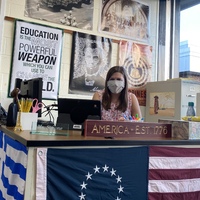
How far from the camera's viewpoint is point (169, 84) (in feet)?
10.2

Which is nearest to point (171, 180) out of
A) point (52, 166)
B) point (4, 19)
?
point (52, 166)

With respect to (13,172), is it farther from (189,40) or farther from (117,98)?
(189,40)

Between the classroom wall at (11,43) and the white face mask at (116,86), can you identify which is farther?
the classroom wall at (11,43)

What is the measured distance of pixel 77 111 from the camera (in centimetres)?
163

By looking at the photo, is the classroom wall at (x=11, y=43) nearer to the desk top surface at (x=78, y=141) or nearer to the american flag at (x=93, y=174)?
the desk top surface at (x=78, y=141)

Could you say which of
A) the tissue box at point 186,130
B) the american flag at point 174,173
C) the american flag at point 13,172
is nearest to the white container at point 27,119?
the american flag at point 13,172

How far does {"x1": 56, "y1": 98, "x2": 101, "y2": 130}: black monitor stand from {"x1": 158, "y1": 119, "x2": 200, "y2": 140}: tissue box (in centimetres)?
48

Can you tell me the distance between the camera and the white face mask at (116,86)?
232 centimetres

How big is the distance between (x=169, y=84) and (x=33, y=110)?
1.94 m

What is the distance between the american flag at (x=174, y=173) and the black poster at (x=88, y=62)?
5.98 feet

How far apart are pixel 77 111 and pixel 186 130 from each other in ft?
2.23

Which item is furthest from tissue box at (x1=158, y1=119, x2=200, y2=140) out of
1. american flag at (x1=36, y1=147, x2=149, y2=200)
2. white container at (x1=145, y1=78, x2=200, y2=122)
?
white container at (x1=145, y1=78, x2=200, y2=122)

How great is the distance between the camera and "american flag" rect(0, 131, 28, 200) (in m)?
1.06

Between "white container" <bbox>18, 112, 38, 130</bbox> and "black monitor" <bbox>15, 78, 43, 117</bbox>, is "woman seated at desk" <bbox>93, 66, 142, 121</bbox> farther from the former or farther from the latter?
"white container" <bbox>18, 112, 38, 130</bbox>
